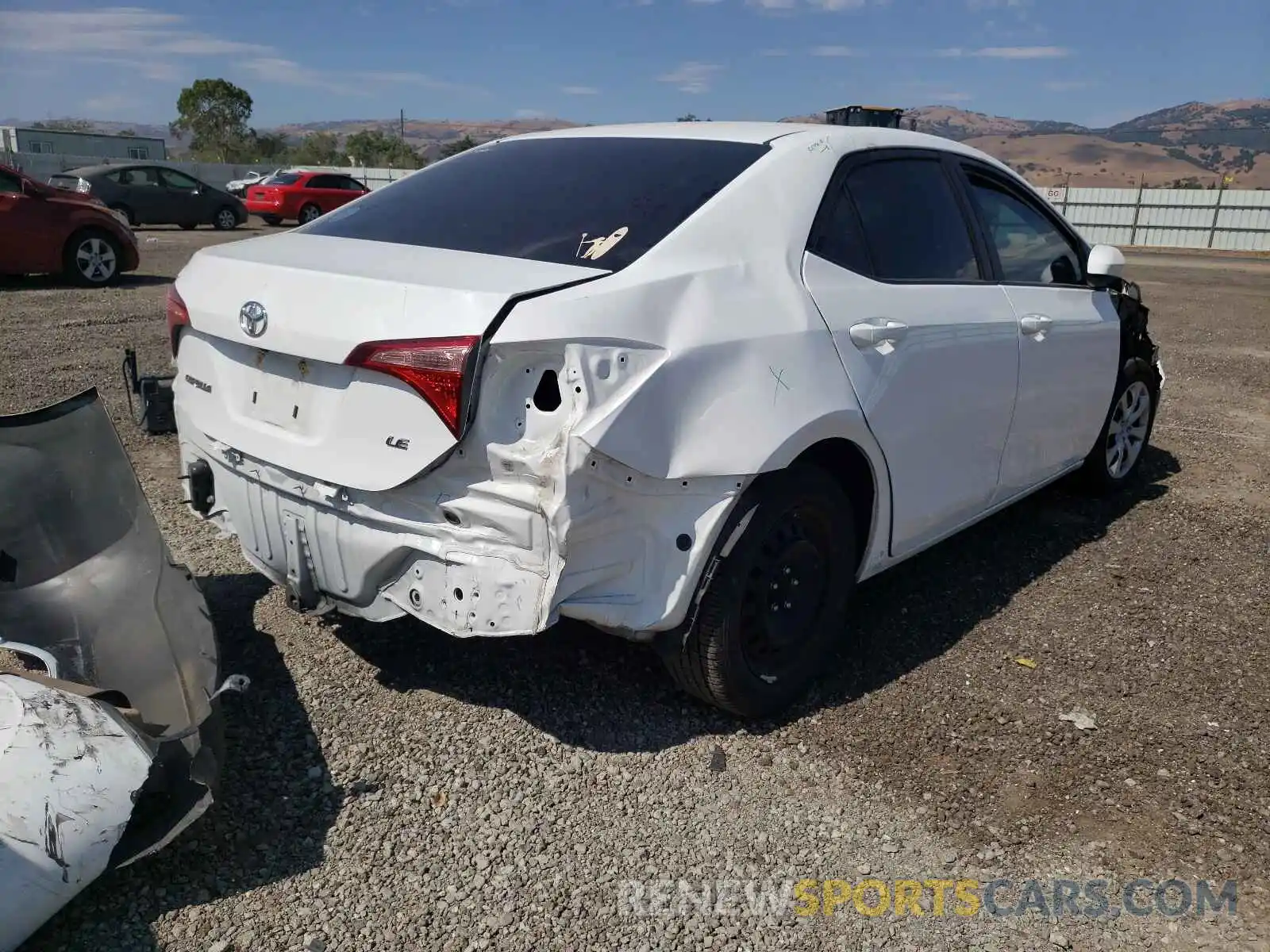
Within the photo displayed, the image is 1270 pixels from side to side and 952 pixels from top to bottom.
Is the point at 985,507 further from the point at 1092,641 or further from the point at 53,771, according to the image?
the point at 53,771

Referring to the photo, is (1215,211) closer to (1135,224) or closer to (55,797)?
(1135,224)

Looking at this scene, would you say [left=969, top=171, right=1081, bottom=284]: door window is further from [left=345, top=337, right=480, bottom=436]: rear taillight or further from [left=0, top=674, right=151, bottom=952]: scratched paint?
[left=0, top=674, right=151, bottom=952]: scratched paint

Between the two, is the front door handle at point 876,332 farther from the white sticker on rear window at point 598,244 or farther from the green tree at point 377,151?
the green tree at point 377,151

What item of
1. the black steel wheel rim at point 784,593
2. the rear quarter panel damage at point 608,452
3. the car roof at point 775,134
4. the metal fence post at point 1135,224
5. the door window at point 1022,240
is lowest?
the metal fence post at point 1135,224

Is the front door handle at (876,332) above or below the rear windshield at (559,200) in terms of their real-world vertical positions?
below

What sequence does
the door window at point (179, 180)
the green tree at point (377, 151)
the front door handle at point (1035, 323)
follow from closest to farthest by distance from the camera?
1. the front door handle at point (1035, 323)
2. the door window at point (179, 180)
3. the green tree at point (377, 151)

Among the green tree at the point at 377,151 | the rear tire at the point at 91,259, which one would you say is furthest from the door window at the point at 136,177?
A: the green tree at the point at 377,151

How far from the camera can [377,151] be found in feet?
228

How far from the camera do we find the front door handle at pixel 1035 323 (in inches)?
159

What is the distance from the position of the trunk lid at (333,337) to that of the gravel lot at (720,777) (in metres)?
0.90

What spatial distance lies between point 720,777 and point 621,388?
1.22 meters

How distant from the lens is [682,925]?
2432mm

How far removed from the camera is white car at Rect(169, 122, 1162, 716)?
2535mm

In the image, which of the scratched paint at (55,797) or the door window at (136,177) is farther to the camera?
the door window at (136,177)
